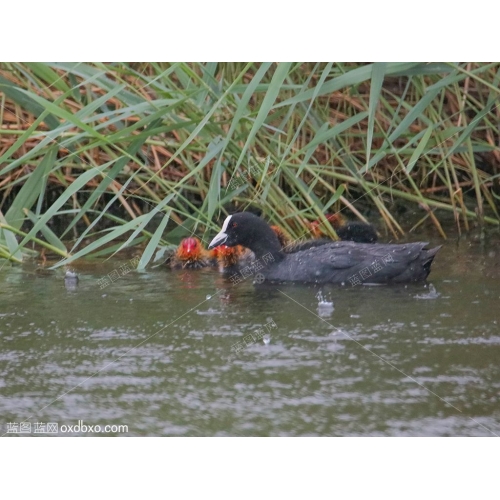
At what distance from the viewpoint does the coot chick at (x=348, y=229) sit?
598 cm

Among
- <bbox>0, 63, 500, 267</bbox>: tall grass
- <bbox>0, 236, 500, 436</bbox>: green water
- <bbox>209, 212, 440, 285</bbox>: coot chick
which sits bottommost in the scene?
<bbox>0, 236, 500, 436</bbox>: green water

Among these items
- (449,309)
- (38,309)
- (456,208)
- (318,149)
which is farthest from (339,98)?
(38,309)

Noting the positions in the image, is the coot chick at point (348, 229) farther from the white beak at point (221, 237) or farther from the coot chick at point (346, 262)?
the white beak at point (221, 237)

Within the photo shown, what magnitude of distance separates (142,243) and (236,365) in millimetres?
1792

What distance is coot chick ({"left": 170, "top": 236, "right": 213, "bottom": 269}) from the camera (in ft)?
18.9

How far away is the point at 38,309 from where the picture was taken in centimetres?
501

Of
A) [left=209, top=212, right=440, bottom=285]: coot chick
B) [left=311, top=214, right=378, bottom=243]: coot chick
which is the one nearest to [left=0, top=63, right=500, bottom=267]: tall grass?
[left=311, top=214, right=378, bottom=243]: coot chick

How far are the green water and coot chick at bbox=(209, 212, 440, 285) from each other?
0.09 m

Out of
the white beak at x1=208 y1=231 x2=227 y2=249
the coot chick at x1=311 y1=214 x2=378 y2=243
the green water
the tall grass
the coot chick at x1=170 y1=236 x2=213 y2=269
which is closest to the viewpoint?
the green water

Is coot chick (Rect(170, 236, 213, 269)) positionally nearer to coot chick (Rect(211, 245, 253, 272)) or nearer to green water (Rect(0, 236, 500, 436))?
coot chick (Rect(211, 245, 253, 272))

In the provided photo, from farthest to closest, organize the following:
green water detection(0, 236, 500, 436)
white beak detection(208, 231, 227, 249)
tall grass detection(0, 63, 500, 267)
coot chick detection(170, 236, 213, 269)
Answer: coot chick detection(170, 236, 213, 269) < white beak detection(208, 231, 227, 249) < tall grass detection(0, 63, 500, 267) < green water detection(0, 236, 500, 436)

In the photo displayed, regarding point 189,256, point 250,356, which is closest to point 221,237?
point 189,256

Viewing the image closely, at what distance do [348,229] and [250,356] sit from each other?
188 cm

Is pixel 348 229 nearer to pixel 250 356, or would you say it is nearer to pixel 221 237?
pixel 221 237
